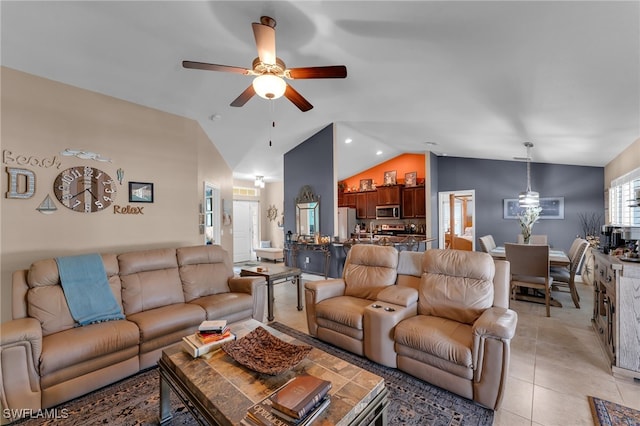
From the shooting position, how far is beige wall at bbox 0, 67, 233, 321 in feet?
8.75

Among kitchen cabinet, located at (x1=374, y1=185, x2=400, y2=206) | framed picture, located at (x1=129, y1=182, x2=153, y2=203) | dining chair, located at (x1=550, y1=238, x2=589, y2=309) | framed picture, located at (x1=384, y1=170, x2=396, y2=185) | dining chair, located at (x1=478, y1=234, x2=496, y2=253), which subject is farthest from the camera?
framed picture, located at (x1=384, y1=170, x2=396, y2=185)

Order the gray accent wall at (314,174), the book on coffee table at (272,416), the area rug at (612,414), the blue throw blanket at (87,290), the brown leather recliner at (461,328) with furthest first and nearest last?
1. the gray accent wall at (314,174)
2. the blue throw blanket at (87,290)
3. the brown leather recliner at (461,328)
4. the area rug at (612,414)
5. the book on coffee table at (272,416)

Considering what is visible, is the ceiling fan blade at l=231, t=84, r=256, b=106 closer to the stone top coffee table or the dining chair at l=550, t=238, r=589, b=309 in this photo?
the stone top coffee table

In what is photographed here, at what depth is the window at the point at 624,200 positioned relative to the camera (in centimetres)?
365

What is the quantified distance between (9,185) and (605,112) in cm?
601

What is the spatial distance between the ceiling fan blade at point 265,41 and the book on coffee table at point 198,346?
6.96 ft

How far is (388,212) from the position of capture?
8.19m

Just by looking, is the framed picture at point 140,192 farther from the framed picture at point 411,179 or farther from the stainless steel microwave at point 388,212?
the framed picture at point 411,179

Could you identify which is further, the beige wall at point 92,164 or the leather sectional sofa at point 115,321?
the beige wall at point 92,164

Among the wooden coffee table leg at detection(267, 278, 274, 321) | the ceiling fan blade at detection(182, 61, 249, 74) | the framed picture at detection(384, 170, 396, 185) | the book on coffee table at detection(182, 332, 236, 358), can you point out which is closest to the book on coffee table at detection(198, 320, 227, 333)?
the book on coffee table at detection(182, 332, 236, 358)

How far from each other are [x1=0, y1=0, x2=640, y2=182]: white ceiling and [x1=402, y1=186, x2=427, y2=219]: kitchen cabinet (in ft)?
11.4

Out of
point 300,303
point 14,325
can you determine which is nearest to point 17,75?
point 14,325

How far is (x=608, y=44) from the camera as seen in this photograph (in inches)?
74.6

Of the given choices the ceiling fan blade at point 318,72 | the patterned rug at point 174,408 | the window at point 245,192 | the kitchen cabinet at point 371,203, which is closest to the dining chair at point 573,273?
the patterned rug at point 174,408
